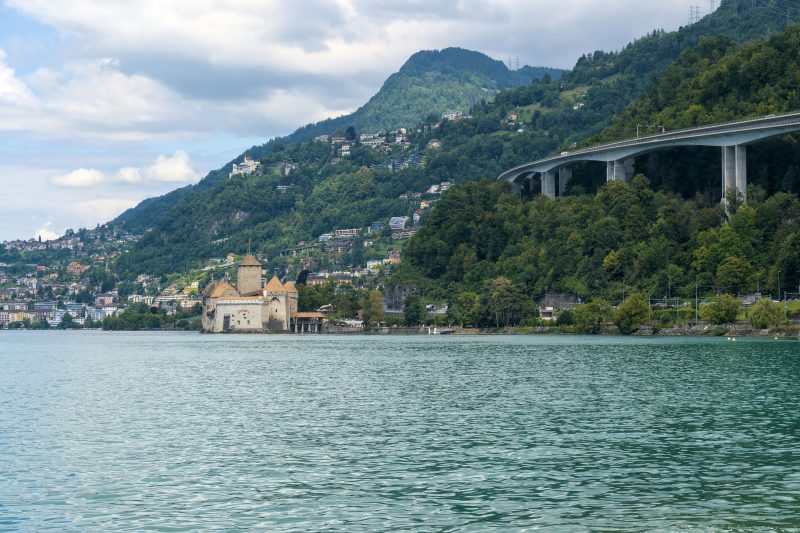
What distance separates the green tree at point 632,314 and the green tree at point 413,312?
43.9 m

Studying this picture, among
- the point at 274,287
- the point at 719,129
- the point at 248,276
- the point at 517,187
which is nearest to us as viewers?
the point at 719,129

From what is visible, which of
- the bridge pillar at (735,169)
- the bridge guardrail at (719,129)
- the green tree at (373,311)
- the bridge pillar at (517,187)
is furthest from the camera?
the bridge pillar at (517,187)

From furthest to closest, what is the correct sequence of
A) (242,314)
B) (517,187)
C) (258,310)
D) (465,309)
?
(517,187), (242,314), (258,310), (465,309)

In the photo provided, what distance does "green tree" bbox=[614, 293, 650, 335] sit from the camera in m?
118

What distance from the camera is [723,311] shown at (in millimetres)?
107875

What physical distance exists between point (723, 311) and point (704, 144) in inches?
1114

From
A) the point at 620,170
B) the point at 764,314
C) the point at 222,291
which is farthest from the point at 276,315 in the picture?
the point at 764,314

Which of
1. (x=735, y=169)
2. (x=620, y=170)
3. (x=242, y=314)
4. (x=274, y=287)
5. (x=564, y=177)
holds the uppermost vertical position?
(x=564, y=177)

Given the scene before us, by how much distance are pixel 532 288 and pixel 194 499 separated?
126672 mm

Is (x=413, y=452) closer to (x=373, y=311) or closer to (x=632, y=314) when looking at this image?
(x=632, y=314)

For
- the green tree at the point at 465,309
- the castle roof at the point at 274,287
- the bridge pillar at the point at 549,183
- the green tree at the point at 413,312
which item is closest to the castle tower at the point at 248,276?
the castle roof at the point at 274,287

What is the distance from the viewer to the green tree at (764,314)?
4003 inches

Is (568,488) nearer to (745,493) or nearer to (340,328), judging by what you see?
(745,493)

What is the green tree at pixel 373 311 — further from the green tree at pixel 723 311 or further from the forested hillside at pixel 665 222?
the green tree at pixel 723 311
